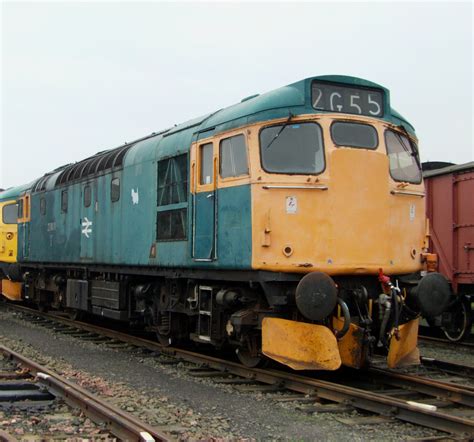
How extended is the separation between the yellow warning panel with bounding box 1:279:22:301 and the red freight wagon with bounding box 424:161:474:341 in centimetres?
1202

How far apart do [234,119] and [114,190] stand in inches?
166

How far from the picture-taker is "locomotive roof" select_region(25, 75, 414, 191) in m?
7.61

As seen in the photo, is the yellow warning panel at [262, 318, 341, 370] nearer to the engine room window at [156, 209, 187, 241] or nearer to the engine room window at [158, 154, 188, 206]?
the engine room window at [156, 209, 187, 241]

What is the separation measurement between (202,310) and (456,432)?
4025 mm

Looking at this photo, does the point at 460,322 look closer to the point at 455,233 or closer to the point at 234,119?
the point at 455,233

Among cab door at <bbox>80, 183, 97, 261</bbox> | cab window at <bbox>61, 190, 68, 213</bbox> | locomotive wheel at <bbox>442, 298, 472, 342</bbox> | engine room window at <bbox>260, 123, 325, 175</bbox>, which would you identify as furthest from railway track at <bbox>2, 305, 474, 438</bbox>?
cab window at <bbox>61, 190, 68, 213</bbox>

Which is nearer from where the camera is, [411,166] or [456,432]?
[456,432]

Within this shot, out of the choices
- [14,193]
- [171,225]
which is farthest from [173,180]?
[14,193]

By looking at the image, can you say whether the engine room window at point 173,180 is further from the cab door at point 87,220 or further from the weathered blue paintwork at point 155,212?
the cab door at point 87,220

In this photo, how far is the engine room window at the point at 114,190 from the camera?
Result: 1142cm

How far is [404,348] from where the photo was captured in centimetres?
776

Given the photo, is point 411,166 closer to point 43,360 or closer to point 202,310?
point 202,310

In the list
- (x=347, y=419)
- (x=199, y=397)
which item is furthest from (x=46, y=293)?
(x=347, y=419)

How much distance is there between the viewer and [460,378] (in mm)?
8234
